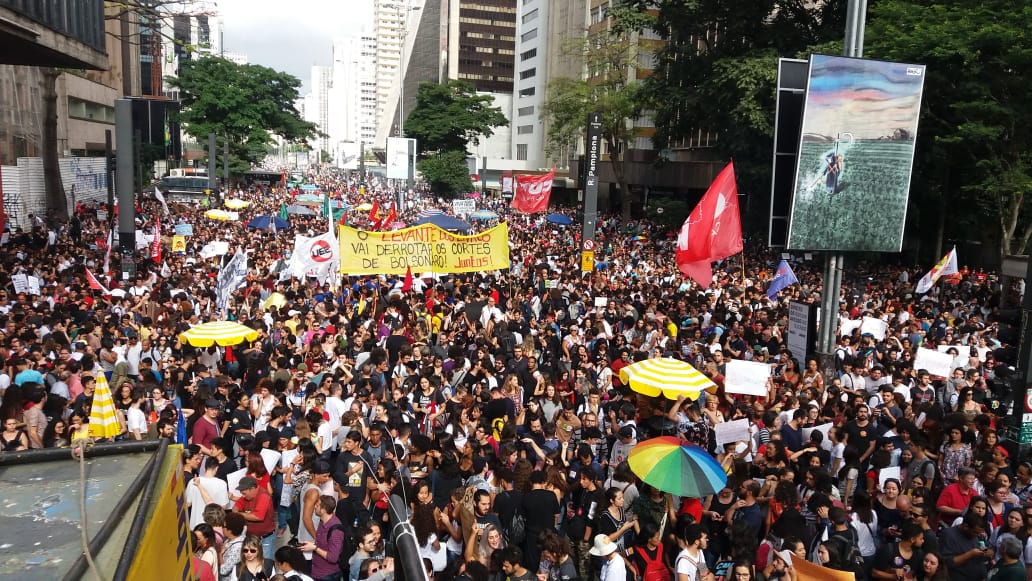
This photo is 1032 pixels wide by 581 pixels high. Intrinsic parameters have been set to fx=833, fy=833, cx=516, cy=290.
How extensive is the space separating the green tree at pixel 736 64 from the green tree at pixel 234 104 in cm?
3757

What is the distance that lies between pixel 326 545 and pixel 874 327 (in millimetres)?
12192

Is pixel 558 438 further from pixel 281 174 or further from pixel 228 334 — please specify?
pixel 281 174

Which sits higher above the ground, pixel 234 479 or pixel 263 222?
pixel 263 222

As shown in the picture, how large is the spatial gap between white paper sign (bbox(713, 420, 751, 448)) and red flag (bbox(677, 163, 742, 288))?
647 cm

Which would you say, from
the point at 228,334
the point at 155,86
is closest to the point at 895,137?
the point at 228,334

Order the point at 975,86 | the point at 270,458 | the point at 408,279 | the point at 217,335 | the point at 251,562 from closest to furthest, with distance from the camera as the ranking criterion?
the point at 251,562, the point at 270,458, the point at 217,335, the point at 408,279, the point at 975,86

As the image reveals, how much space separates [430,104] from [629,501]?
70154mm

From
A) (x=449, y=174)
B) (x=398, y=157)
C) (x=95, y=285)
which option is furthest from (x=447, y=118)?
(x=95, y=285)

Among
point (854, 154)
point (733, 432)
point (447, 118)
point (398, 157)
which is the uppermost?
point (447, 118)

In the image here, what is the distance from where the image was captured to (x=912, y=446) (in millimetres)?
8500

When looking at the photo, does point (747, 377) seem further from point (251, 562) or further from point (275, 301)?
point (275, 301)

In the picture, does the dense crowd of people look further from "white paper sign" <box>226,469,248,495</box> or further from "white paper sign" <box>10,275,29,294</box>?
"white paper sign" <box>10,275,29,294</box>

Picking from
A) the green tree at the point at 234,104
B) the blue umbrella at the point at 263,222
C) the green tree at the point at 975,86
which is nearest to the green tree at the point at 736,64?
the green tree at the point at 975,86

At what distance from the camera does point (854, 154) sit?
13.3 m
